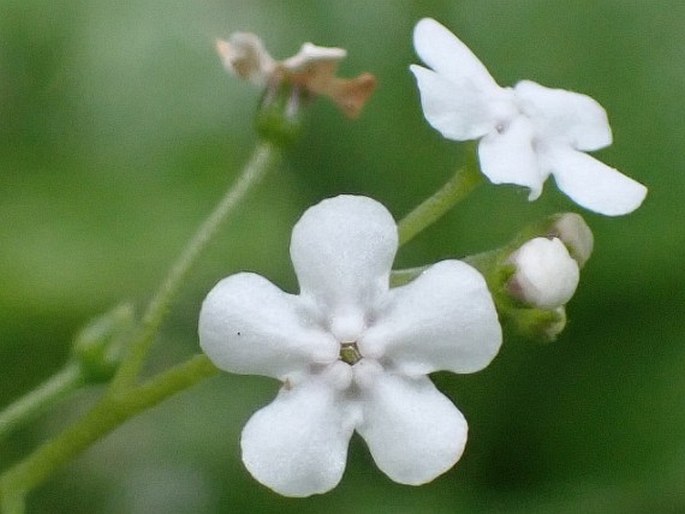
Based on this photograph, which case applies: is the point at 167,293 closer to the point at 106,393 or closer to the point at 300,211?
the point at 106,393

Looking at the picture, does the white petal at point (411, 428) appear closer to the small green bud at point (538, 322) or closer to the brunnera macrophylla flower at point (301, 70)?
the small green bud at point (538, 322)

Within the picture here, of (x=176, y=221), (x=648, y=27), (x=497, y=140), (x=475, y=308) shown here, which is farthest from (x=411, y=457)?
(x=648, y=27)

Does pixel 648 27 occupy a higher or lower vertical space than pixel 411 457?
higher

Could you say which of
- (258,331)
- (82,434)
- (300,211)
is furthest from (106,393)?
(300,211)

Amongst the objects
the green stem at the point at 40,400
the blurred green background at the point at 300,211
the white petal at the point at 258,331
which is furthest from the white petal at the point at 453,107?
the blurred green background at the point at 300,211

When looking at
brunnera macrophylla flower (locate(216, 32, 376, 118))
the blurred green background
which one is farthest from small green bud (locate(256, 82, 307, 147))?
the blurred green background

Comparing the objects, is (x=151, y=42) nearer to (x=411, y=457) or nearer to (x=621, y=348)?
(x=621, y=348)

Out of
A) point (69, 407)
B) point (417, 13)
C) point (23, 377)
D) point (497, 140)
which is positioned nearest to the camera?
point (497, 140)
